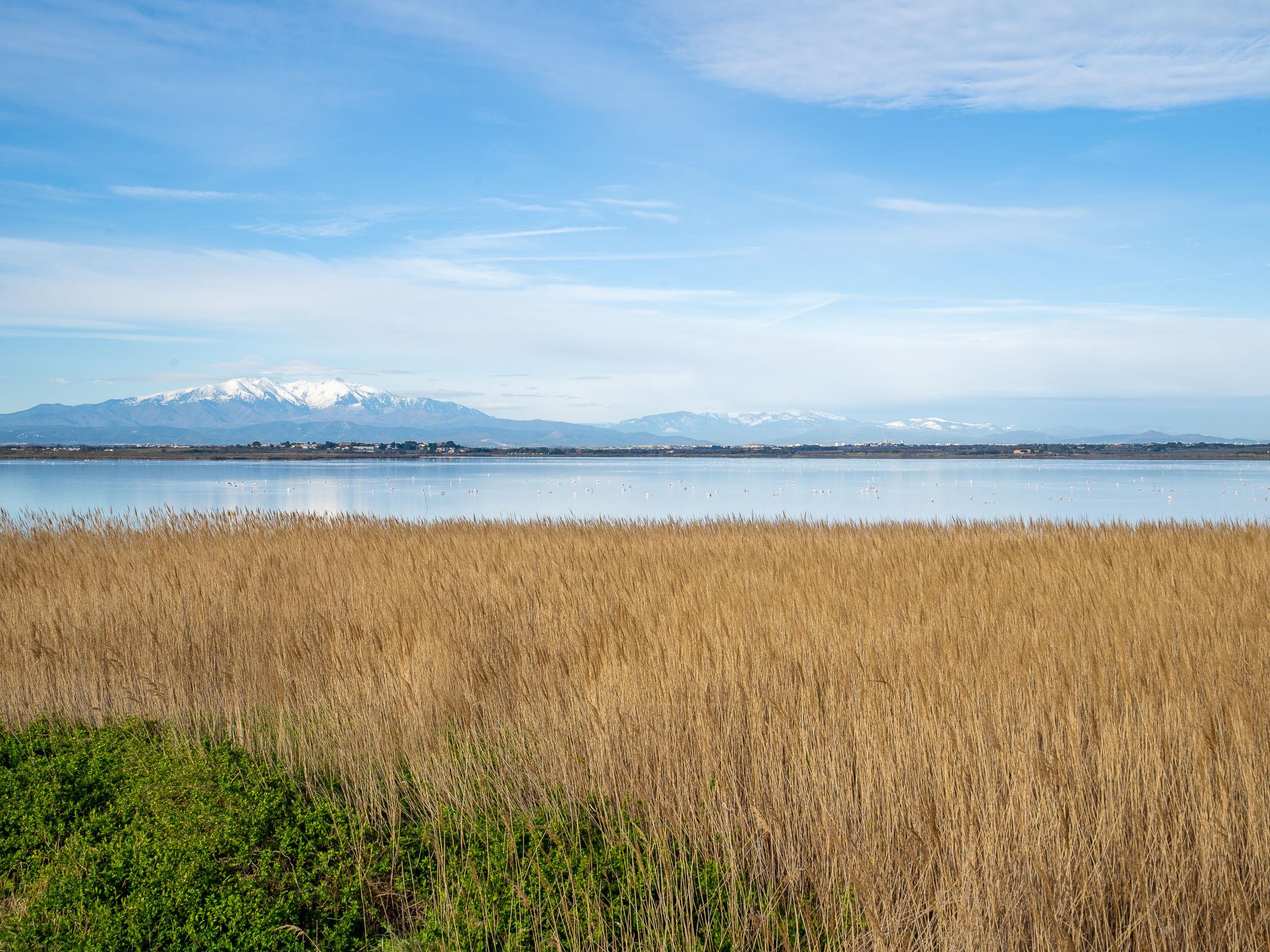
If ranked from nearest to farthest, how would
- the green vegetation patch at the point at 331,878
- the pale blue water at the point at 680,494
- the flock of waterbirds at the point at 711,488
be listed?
the green vegetation patch at the point at 331,878
the pale blue water at the point at 680,494
the flock of waterbirds at the point at 711,488

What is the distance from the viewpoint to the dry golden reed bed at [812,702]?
3291 mm

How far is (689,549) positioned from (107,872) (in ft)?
30.1

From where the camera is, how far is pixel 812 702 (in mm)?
4773

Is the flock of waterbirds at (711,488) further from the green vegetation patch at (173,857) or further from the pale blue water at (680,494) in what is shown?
the green vegetation patch at (173,857)

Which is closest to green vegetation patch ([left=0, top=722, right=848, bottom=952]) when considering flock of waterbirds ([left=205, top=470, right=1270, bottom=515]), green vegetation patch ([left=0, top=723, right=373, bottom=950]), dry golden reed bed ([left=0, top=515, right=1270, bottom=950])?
green vegetation patch ([left=0, top=723, right=373, bottom=950])

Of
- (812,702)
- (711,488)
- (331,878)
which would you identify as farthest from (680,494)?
(331,878)

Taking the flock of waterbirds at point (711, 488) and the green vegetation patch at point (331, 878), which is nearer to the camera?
the green vegetation patch at point (331, 878)

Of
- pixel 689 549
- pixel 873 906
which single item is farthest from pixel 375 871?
pixel 689 549

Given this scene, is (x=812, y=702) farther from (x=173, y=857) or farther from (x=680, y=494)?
(x=680, y=494)

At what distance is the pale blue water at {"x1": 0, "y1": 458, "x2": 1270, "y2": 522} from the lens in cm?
3219

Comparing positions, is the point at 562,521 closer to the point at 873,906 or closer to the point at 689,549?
the point at 689,549

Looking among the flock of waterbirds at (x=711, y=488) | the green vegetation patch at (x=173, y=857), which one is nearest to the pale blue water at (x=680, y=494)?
the flock of waterbirds at (x=711, y=488)

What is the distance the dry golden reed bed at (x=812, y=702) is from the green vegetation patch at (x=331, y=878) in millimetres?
162

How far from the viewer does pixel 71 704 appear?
6.03 m
